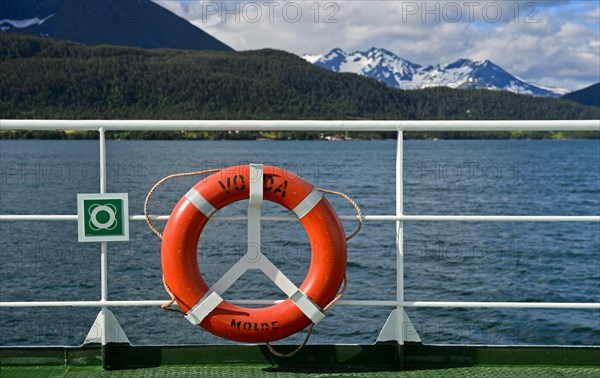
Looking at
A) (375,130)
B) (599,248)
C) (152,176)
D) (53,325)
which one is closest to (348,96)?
(152,176)

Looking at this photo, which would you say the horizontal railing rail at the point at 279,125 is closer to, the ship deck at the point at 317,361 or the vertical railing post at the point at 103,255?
the vertical railing post at the point at 103,255

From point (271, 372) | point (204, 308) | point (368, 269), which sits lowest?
point (368, 269)

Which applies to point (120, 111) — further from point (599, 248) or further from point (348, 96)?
point (599, 248)

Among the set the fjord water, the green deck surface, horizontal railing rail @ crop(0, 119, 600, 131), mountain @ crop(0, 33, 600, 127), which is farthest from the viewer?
mountain @ crop(0, 33, 600, 127)

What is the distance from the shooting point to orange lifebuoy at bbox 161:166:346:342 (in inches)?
103

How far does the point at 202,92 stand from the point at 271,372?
92659mm

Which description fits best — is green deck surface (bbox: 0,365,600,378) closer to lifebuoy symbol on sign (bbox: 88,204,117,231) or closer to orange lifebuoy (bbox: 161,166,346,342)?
orange lifebuoy (bbox: 161,166,346,342)

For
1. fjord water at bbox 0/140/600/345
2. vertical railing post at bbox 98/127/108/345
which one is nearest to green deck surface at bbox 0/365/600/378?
vertical railing post at bbox 98/127/108/345

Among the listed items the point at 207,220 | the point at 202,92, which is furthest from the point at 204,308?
the point at 202,92

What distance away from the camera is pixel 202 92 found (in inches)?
3693

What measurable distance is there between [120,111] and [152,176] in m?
59.1

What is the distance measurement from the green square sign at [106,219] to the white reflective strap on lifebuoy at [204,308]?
337 mm

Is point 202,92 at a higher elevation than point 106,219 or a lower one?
higher

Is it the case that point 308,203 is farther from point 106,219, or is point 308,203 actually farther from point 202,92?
point 202,92
